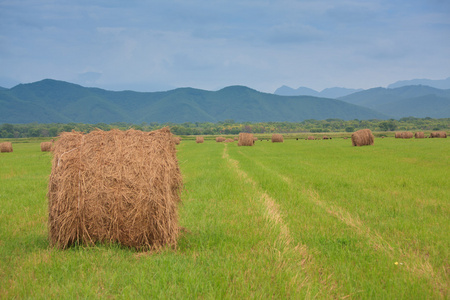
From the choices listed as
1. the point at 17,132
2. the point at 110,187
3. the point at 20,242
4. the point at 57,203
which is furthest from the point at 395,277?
the point at 17,132

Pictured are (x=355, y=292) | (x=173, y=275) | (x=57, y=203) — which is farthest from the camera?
(x=57, y=203)

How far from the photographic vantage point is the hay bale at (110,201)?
696 cm

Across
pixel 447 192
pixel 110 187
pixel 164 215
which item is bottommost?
pixel 447 192

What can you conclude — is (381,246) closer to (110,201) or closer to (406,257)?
(406,257)

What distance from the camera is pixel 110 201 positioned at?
23.0ft

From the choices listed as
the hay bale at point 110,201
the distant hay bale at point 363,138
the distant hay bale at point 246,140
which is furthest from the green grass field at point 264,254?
the distant hay bale at point 246,140

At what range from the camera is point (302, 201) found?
10.7m

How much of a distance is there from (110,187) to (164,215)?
125 centimetres

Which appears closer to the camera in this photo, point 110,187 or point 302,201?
point 110,187

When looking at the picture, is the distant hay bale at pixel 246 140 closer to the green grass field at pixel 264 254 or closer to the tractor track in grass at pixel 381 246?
the green grass field at pixel 264 254

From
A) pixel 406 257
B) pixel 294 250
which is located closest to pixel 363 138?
pixel 406 257

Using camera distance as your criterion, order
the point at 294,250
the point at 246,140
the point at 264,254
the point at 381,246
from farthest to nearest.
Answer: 1. the point at 246,140
2. the point at 381,246
3. the point at 294,250
4. the point at 264,254

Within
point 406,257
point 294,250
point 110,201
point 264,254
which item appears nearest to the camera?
point 406,257

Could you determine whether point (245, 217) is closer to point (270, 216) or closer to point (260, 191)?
point (270, 216)
